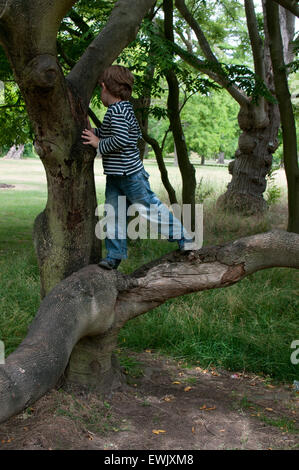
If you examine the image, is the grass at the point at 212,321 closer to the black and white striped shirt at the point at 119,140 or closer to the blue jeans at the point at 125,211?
the blue jeans at the point at 125,211

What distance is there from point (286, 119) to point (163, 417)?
5.80 metres

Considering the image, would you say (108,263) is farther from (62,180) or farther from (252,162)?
(252,162)

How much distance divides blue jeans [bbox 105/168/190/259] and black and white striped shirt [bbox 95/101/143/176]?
0.10 meters

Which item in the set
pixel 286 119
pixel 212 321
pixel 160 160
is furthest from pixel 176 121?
pixel 212 321

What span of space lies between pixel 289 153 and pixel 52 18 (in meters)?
5.72

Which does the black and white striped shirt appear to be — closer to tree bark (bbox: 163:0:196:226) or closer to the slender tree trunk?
tree bark (bbox: 163:0:196:226)

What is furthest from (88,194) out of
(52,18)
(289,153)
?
(289,153)

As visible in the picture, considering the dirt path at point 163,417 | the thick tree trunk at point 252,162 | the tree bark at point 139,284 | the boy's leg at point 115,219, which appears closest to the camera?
the dirt path at point 163,417

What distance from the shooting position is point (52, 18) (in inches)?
147

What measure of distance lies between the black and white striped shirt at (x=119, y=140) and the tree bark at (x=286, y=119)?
492 cm

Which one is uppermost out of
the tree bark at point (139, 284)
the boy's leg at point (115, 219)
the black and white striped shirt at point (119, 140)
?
the black and white striped shirt at point (119, 140)

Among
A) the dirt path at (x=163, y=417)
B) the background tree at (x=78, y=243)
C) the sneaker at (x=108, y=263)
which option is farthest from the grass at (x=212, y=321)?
the sneaker at (x=108, y=263)

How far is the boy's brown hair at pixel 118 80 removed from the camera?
4.16m
